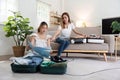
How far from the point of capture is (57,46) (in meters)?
3.52

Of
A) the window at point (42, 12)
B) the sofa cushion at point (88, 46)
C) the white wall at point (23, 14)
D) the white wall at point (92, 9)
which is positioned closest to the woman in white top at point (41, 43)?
the sofa cushion at point (88, 46)

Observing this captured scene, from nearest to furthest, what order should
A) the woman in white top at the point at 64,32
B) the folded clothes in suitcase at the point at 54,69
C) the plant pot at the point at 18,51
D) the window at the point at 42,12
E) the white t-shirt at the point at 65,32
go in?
the folded clothes in suitcase at the point at 54,69 → the woman in white top at the point at 64,32 → the white t-shirt at the point at 65,32 → the plant pot at the point at 18,51 → the window at the point at 42,12

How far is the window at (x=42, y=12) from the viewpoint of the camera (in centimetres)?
548

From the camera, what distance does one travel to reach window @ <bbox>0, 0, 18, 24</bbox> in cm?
407

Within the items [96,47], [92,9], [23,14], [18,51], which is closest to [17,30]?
[18,51]

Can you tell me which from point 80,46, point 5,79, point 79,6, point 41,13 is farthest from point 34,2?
point 5,79

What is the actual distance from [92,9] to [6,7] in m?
3.13

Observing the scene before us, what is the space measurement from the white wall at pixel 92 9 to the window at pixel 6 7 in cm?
263

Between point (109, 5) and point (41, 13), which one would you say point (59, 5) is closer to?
point (41, 13)

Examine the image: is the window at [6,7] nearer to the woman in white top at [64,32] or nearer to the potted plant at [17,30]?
the potted plant at [17,30]

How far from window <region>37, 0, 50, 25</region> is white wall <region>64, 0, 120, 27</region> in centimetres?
105

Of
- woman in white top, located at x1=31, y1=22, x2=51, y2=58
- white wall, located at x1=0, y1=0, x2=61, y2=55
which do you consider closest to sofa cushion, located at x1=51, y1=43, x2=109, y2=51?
woman in white top, located at x1=31, y1=22, x2=51, y2=58

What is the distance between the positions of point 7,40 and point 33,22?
109cm

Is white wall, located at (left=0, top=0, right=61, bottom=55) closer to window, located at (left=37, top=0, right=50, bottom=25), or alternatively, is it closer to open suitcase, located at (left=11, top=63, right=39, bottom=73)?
window, located at (left=37, top=0, right=50, bottom=25)
